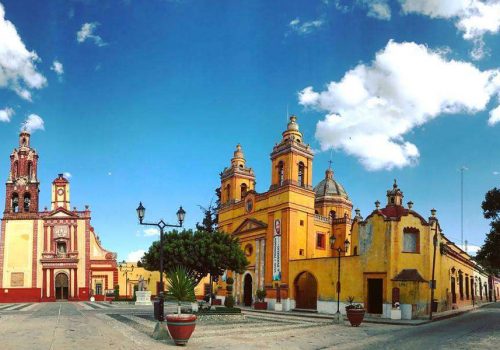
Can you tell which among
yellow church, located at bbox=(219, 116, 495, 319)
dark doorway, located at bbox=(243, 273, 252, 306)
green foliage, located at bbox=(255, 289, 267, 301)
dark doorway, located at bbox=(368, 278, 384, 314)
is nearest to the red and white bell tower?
yellow church, located at bbox=(219, 116, 495, 319)

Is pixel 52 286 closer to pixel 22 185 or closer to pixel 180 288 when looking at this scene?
pixel 22 185

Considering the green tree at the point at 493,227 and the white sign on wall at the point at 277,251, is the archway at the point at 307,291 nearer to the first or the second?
the white sign on wall at the point at 277,251

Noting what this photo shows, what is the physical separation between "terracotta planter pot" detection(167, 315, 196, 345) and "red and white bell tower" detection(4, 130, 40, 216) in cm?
4736

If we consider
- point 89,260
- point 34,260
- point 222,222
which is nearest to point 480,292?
point 222,222

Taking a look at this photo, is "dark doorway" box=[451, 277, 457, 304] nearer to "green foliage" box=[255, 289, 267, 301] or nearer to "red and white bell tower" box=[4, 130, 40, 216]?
"green foliage" box=[255, 289, 267, 301]

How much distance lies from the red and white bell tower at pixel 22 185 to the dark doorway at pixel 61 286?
795 cm

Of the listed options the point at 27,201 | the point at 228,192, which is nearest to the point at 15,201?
the point at 27,201

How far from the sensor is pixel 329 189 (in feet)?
167

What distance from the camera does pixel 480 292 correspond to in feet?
202

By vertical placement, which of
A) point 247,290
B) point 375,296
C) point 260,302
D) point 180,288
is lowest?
point 260,302

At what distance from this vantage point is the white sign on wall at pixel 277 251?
38031mm

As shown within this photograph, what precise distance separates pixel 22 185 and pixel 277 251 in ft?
113

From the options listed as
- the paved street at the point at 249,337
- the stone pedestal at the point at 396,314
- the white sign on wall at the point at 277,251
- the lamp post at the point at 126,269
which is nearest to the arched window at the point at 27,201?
the lamp post at the point at 126,269

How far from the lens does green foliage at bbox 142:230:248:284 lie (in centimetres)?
2903
